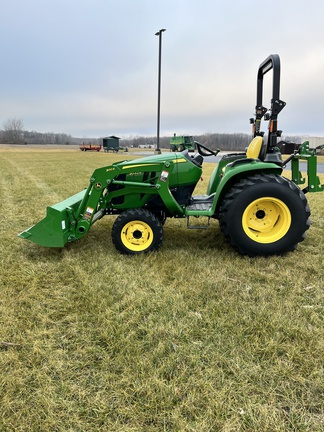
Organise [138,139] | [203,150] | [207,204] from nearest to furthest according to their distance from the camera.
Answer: [207,204]
[203,150]
[138,139]

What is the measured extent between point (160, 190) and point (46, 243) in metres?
1.51

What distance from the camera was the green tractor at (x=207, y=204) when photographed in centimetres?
357

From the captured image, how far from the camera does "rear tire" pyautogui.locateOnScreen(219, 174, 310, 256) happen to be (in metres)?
3.54

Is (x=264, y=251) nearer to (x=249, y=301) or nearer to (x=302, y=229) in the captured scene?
(x=302, y=229)

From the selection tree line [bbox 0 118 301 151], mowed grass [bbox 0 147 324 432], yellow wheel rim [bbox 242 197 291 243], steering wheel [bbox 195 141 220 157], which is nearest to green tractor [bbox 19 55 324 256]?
yellow wheel rim [bbox 242 197 291 243]

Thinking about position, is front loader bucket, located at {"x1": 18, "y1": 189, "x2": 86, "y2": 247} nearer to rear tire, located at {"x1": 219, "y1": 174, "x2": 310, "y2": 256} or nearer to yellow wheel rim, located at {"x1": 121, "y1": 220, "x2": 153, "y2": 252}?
yellow wheel rim, located at {"x1": 121, "y1": 220, "x2": 153, "y2": 252}

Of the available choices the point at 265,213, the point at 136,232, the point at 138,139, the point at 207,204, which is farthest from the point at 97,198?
the point at 138,139

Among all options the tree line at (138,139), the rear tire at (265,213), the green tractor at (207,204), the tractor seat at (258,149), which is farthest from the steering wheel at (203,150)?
the tree line at (138,139)

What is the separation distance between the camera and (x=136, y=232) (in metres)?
3.81

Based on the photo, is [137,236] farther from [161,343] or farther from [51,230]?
[161,343]

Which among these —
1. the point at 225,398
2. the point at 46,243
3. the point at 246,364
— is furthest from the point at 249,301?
the point at 46,243

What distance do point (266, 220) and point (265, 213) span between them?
9cm

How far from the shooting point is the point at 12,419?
1.60m

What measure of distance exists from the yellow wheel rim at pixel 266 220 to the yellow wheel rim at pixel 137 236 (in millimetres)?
1169
